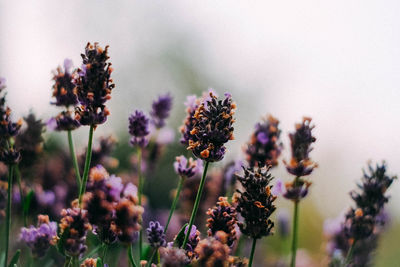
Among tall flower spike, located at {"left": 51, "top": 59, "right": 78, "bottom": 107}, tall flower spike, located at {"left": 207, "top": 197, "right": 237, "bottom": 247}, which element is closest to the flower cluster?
tall flower spike, located at {"left": 51, "top": 59, "right": 78, "bottom": 107}

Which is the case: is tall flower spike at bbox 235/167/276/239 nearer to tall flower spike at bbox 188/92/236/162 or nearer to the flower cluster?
tall flower spike at bbox 188/92/236/162

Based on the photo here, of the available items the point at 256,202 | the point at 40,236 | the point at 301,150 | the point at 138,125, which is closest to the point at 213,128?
the point at 256,202

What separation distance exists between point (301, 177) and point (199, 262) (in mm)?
1045

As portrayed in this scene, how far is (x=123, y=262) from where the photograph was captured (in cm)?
483

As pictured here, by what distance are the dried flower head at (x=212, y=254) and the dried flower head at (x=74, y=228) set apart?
0.38 metres

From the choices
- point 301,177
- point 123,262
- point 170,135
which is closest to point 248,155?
point 301,177

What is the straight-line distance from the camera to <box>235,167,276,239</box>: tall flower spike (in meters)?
1.92

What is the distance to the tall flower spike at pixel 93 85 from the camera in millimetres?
1902

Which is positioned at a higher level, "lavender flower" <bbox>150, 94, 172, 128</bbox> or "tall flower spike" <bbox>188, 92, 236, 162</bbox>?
"lavender flower" <bbox>150, 94, 172, 128</bbox>

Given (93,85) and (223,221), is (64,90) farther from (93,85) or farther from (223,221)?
(223,221)

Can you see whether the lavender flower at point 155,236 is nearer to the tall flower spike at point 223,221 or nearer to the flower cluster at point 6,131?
the tall flower spike at point 223,221

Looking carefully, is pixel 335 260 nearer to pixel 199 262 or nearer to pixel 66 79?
pixel 199 262

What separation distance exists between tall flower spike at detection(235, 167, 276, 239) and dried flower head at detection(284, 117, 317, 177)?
0.39 meters

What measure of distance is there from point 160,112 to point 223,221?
1.53 metres
